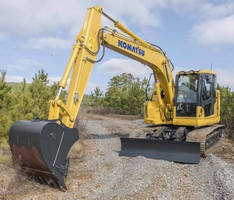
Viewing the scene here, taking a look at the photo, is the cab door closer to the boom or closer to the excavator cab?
the excavator cab

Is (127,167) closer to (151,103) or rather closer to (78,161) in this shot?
(78,161)

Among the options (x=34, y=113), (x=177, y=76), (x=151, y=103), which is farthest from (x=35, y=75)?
(x=177, y=76)

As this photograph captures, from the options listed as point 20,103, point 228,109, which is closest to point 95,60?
point 20,103

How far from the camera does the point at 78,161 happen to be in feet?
21.7

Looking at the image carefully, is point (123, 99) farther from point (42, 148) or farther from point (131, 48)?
point (42, 148)

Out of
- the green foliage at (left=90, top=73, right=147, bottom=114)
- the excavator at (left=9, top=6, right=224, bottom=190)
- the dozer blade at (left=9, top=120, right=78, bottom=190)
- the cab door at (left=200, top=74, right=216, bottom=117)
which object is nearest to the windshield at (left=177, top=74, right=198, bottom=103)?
the excavator at (left=9, top=6, right=224, bottom=190)

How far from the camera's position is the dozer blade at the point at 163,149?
266 inches

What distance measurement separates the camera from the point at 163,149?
23.4ft

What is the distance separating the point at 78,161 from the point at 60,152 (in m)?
2.24

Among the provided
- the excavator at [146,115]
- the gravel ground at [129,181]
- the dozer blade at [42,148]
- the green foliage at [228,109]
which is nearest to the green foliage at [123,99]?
the green foliage at [228,109]

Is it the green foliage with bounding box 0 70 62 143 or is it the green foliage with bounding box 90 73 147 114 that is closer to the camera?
the green foliage with bounding box 0 70 62 143

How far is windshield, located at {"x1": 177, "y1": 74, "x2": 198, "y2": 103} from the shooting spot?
26.6 ft

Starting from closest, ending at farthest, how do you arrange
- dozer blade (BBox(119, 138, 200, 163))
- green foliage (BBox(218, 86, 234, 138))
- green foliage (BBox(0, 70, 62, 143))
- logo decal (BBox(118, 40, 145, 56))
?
green foliage (BBox(0, 70, 62, 143))
dozer blade (BBox(119, 138, 200, 163))
logo decal (BBox(118, 40, 145, 56))
green foliage (BBox(218, 86, 234, 138))

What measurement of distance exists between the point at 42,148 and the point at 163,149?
3.96m
